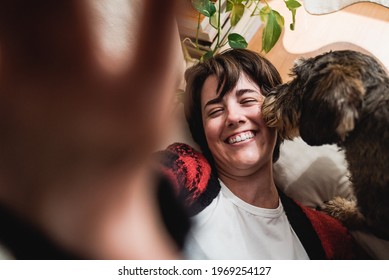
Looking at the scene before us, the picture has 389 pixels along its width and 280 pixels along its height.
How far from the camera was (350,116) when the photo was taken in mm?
951

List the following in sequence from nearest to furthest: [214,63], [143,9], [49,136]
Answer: [143,9] < [49,136] < [214,63]

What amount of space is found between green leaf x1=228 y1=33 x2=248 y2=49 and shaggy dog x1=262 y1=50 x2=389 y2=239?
17 cm

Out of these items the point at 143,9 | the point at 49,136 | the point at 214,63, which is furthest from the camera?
the point at 214,63

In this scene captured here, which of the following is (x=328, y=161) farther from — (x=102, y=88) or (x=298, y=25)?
(x=102, y=88)

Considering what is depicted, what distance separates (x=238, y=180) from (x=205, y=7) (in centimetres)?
51

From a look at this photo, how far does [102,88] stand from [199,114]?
480mm

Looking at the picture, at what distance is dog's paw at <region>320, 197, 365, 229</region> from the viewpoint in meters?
1.08

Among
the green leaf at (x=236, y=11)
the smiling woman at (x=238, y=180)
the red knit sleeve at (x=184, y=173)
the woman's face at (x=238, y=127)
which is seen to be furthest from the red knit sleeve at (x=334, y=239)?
the green leaf at (x=236, y=11)

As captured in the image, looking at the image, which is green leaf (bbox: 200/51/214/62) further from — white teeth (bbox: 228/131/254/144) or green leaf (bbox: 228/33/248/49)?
white teeth (bbox: 228/131/254/144)

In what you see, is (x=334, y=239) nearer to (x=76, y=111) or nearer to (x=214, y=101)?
(x=214, y=101)

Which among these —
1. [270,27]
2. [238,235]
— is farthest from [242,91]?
[238,235]
